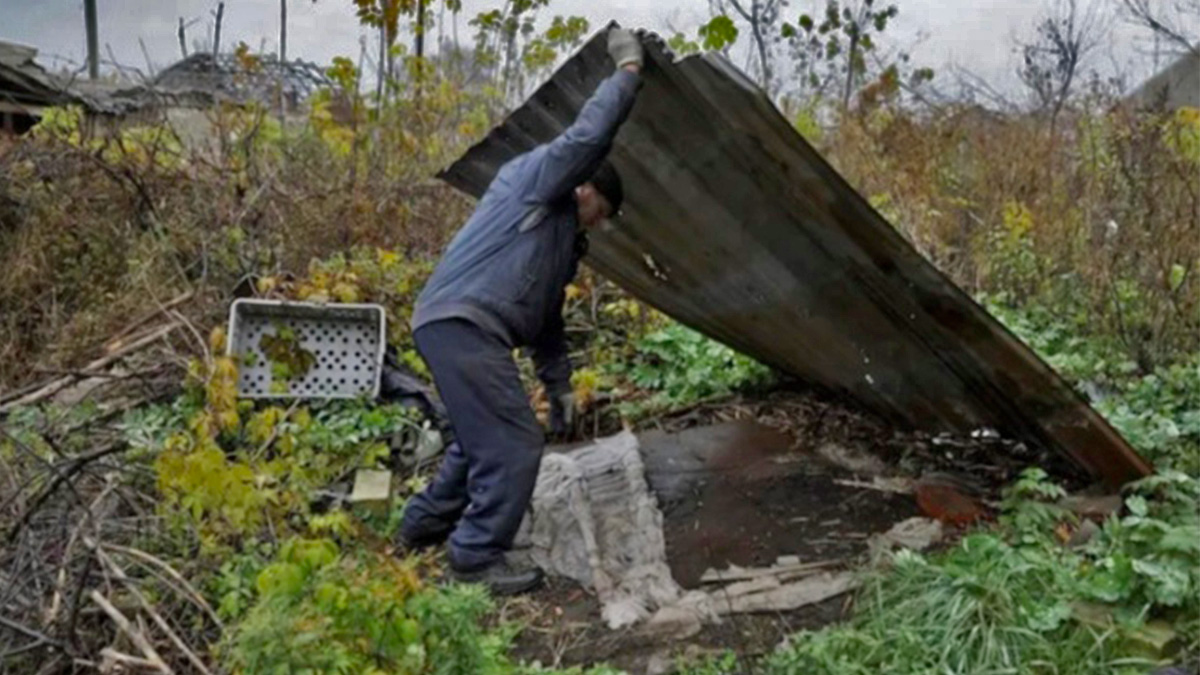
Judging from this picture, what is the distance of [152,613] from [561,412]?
2009 millimetres

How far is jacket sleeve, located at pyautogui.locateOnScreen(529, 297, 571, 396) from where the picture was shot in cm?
392

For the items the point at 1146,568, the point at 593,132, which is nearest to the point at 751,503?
the point at 1146,568

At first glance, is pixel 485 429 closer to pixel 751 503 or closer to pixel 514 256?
pixel 514 256

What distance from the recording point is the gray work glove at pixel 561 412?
14.0 ft

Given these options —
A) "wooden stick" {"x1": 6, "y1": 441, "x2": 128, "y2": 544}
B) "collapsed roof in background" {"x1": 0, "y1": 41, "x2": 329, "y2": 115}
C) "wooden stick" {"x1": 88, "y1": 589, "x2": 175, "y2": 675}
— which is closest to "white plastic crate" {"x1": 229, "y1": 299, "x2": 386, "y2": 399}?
"wooden stick" {"x1": 6, "y1": 441, "x2": 128, "y2": 544}

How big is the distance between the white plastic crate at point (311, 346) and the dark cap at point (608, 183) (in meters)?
1.82

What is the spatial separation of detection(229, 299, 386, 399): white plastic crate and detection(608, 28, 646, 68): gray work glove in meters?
2.37

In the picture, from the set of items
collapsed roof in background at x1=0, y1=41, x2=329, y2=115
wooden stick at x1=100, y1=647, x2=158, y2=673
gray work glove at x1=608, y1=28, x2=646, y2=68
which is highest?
collapsed roof in background at x1=0, y1=41, x2=329, y2=115

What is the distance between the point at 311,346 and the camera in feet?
15.6

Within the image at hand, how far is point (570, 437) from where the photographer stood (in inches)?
179

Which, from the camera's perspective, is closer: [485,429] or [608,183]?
[608,183]

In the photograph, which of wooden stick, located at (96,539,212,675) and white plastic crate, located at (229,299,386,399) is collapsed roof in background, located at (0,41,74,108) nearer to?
white plastic crate, located at (229,299,386,399)

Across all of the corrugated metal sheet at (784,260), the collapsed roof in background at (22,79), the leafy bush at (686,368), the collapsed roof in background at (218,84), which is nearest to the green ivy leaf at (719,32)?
the leafy bush at (686,368)

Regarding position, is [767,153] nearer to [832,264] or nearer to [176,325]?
[832,264]
